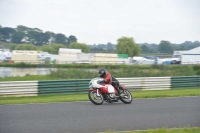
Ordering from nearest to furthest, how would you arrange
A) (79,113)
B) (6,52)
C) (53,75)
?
(79,113) → (53,75) → (6,52)

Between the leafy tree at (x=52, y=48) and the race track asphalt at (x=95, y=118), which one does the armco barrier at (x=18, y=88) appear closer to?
the race track asphalt at (x=95, y=118)

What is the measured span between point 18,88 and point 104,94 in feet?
15.8

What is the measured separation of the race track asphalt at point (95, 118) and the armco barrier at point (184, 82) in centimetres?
770

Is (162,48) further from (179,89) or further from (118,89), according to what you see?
(118,89)

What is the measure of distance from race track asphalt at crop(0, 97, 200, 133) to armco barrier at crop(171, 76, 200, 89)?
7.70 metres

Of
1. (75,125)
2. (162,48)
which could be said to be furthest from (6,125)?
(162,48)

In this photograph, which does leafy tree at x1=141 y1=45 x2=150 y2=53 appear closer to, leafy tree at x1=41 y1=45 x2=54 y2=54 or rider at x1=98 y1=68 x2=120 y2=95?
leafy tree at x1=41 y1=45 x2=54 y2=54

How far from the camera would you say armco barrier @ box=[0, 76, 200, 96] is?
16719 mm

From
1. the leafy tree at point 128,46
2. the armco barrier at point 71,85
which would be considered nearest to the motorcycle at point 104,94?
the armco barrier at point 71,85

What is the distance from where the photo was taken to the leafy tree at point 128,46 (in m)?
58.4

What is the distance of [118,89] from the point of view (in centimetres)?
1438

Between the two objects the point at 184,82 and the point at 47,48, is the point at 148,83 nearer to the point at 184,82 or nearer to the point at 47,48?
the point at 184,82

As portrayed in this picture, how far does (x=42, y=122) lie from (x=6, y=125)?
3.24 feet

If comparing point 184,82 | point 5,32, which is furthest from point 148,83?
point 5,32
